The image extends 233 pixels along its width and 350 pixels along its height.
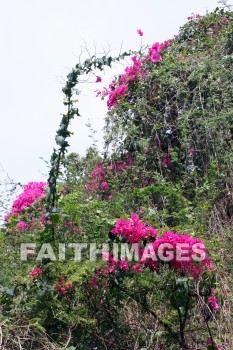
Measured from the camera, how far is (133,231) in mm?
3350

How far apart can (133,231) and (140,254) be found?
0.13m

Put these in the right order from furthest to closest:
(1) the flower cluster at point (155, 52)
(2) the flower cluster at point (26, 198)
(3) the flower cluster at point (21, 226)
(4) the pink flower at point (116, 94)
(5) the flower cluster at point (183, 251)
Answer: (1) the flower cluster at point (155, 52) < (4) the pink flower at point (116, 94) < (2) the flower cluster at point (26, 198) < (3) the flower cluster at point (21, 226) < (5) the flower cluster at point (183, 251)

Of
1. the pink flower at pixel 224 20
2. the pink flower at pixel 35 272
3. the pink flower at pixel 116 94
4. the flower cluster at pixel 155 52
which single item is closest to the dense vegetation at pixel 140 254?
the pink flower at pixel 35 272

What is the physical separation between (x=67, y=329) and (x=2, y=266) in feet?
2.14

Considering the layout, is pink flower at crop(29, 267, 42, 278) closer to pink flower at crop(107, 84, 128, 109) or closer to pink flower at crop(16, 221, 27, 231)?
pink flower at crop(16, 221, 27, 231)

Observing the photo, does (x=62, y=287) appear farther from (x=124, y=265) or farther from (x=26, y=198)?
(x=26, y=198)

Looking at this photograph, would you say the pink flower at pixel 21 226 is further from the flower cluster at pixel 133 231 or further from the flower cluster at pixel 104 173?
the flower cluster at pixel 133 231

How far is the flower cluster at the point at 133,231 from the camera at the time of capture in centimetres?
335

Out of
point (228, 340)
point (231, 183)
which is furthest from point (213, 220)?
point (228, 340)

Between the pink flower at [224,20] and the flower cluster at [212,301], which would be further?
the pink flower at [224,20]

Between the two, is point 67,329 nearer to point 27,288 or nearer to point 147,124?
point 27,288

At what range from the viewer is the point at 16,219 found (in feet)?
14.7

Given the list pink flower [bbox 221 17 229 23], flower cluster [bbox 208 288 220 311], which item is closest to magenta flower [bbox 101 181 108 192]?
flower cluster [bbox 208 288 220 311]

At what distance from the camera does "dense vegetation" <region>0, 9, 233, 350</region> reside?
3332mm
